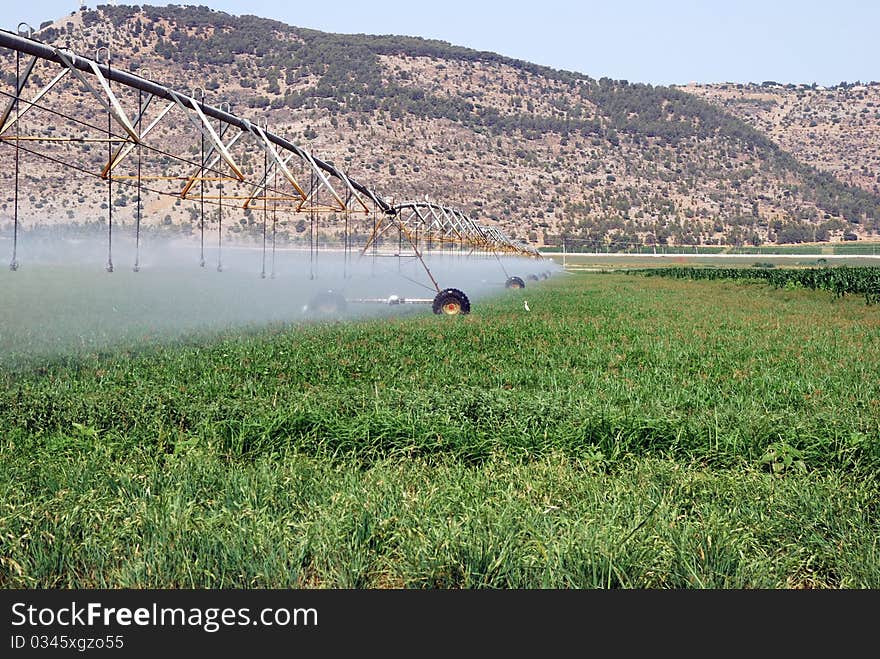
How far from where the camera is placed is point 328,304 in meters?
24.8

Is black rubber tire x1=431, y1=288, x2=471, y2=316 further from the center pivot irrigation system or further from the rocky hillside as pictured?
the rocky hillside

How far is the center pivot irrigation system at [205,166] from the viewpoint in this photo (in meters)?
13.0

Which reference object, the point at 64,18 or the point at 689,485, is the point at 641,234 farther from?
the point at 689,485

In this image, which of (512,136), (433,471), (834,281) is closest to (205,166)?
(433,471)

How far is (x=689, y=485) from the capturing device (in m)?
6.36

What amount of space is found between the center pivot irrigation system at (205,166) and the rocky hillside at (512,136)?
988cm

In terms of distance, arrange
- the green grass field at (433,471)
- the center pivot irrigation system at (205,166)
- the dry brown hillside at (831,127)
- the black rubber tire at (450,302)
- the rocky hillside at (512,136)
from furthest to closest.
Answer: the dry brown hillside at (831,127) < the rocky hillside at (512,136) < the black rubber tire at (450,302) < the center pivot irrigation system at (205,166) < the green grass field at (433,471)

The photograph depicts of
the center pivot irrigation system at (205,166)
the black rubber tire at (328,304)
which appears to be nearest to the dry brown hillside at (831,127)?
the center pivot irrigation system at (205,166)

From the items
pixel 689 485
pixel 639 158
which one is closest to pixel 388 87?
pixel 639 158

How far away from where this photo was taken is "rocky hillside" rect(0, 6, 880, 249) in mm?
113625

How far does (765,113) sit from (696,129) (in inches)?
2017

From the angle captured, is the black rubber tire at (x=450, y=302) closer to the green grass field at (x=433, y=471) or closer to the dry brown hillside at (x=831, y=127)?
the green grass field at (x=433, y=471)

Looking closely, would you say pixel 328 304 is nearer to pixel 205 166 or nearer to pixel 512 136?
pixel 205 166

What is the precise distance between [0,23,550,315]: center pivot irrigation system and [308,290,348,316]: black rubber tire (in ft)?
0.14
